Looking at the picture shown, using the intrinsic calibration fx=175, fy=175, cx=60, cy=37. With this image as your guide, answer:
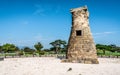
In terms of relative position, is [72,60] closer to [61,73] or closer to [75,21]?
[75,21]

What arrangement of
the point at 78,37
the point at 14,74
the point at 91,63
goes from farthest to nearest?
1. the point at 78,37
2. the point at 91,63
3. the point at 14,74

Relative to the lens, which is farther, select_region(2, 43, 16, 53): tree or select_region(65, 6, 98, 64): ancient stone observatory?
select_region(2, 43, 16, 53): tree

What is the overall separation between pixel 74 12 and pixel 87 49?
555cm

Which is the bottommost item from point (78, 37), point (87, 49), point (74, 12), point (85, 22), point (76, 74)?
point (76, 74)

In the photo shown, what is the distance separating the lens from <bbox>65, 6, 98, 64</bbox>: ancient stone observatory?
23250 mm

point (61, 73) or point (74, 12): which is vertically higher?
point (74, 12)

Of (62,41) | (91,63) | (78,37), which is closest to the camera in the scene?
(91,63)

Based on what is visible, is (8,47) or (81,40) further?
(8,47)

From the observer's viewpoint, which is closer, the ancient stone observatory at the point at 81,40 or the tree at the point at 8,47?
the ancient stone observatory at the point at 81,40

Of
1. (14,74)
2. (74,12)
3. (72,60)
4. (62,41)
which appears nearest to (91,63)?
(72,60)

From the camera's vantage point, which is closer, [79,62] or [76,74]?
[76,74]

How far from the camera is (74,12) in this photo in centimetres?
2466

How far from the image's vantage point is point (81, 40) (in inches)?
942

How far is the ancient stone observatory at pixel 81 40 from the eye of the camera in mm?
23250
